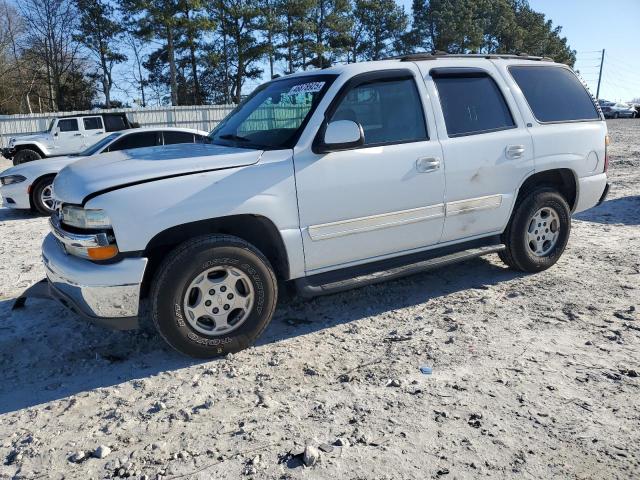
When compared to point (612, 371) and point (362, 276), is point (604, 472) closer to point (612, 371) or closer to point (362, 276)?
point (612, 371)

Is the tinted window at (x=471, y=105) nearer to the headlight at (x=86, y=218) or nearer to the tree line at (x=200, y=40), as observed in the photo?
the headlight at (x=86, y=218)

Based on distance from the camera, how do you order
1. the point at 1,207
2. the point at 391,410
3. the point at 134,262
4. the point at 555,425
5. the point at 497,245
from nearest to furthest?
the point at 555,425 → the point at 391,410 → the point at 134,262 → the point at 497,245 → the point at 1,207

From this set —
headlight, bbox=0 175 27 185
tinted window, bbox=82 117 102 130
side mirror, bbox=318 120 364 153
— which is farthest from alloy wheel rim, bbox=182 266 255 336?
tinted window, bbox=82 117 102 130

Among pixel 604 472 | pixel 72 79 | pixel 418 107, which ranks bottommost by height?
pixel 604 472

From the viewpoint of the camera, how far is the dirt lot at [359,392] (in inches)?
101

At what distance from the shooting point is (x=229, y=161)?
3.51 metres

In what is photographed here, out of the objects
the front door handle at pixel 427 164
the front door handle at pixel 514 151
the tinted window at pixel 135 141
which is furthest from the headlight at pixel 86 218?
the tinted window at pixel 135 141

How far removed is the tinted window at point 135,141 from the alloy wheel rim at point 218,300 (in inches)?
238

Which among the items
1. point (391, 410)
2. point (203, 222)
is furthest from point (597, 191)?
point (203, 222)

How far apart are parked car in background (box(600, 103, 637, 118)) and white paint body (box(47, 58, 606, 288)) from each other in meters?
45.2

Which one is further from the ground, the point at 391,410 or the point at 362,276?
the point at 362,276

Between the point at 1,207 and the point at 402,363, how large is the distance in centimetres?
950

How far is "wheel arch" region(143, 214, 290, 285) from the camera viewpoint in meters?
3.43

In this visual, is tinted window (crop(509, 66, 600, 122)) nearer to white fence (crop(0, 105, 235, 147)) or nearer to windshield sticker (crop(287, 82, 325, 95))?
windshield sticker (crop(287, 82, 325, 95))
